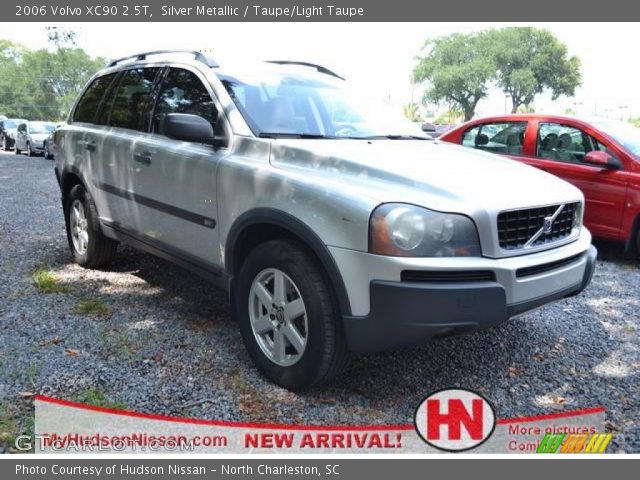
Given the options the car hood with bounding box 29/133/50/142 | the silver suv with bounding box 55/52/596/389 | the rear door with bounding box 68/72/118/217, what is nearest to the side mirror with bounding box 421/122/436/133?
the silver suv with bounding box 55/52/596/389

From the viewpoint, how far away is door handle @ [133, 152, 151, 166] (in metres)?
3.86

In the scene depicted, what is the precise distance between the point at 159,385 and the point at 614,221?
494 centimetres

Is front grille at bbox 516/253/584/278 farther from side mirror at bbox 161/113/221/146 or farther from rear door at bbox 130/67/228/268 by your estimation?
side mirror at bbox 161/113/221/146

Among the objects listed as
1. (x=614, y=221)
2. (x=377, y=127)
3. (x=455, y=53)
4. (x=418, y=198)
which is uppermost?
(x=455, y=53)

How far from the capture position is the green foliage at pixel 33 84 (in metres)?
78.4

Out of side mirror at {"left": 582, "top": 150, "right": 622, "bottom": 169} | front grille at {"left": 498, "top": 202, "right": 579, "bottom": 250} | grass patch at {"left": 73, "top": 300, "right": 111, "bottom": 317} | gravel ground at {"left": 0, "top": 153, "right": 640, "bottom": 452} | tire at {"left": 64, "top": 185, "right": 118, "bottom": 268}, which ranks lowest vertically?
gravel ground at {"left": 0, "top": 153, "right": 640, "bottom": 452}

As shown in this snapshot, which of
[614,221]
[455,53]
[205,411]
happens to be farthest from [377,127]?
A: [455,53]

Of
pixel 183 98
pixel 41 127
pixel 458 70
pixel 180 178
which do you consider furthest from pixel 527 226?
pixel 458 70

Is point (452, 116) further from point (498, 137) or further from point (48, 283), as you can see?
point (48, 283)

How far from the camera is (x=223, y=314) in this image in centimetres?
416

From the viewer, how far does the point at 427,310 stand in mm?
2426

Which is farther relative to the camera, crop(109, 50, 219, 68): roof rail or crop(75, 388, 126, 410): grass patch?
crop(109, 50, 219, 68): roof rail

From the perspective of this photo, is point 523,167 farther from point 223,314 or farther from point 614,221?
point 614,221

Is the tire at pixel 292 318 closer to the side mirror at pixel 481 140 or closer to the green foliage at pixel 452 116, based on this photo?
the side mirror at pixel 481 140
